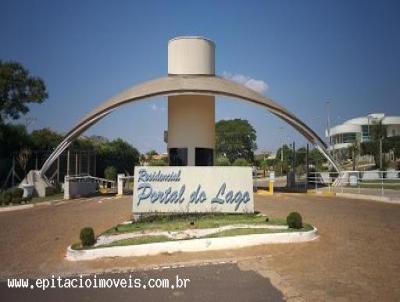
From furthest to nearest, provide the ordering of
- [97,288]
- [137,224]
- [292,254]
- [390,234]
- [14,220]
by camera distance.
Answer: [14,220], [137,224], [390,234], [292,254], [97,288]

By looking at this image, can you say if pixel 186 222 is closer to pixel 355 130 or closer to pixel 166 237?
pixel 166 237

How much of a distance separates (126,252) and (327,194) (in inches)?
732

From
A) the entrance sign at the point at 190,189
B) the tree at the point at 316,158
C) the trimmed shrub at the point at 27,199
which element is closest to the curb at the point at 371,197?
the entrance sign at the point at 190,189

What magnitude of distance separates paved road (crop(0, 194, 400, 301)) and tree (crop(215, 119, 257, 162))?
6642cm

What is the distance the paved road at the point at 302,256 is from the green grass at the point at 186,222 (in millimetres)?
1343

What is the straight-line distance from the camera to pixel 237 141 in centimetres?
8456

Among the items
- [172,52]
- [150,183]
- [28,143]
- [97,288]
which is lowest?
[97,288]

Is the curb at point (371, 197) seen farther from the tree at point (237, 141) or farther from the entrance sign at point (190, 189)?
the tree at point (237, 141)

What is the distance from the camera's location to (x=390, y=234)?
493 inches

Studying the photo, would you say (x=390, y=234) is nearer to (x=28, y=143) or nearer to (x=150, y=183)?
(x=150, y=183)

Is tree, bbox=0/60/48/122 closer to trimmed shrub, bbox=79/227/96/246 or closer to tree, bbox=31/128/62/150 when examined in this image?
tree, bbox=31/128/62/150

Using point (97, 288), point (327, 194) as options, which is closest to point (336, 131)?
point (327, 194)

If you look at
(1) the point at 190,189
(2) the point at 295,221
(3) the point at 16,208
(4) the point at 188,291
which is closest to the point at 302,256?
(2) the point at 295,221

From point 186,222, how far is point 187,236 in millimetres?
1902
